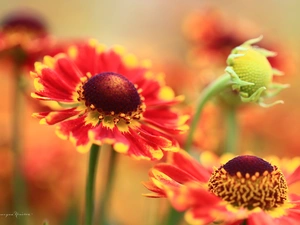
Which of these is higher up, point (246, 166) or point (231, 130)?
point (231, 130)

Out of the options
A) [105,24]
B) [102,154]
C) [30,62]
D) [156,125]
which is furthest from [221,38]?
[105,24]

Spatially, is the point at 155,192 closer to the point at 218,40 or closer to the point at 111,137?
the point at 111,137

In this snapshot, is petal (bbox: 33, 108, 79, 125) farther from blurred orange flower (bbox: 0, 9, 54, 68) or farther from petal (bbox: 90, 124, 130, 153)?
blurred orange flower (bbox: 0, 9, 54, 68)

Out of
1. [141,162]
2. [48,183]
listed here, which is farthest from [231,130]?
[48,183]

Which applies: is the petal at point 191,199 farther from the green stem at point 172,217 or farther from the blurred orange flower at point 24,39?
the blurred orange flower at point 24,39

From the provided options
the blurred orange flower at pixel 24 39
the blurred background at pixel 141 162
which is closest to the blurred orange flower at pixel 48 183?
the blurred background at pixel 141 162

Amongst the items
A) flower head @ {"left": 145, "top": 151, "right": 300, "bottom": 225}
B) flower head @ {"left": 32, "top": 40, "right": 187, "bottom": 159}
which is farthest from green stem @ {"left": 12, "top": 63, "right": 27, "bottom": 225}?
flower head @ {"left": 145, "top": 151, "right": 300, "bottom": 225}

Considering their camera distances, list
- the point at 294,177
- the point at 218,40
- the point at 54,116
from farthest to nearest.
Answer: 1. the point at 218,40
2. the point at 294,177
3. the point at 54,116
